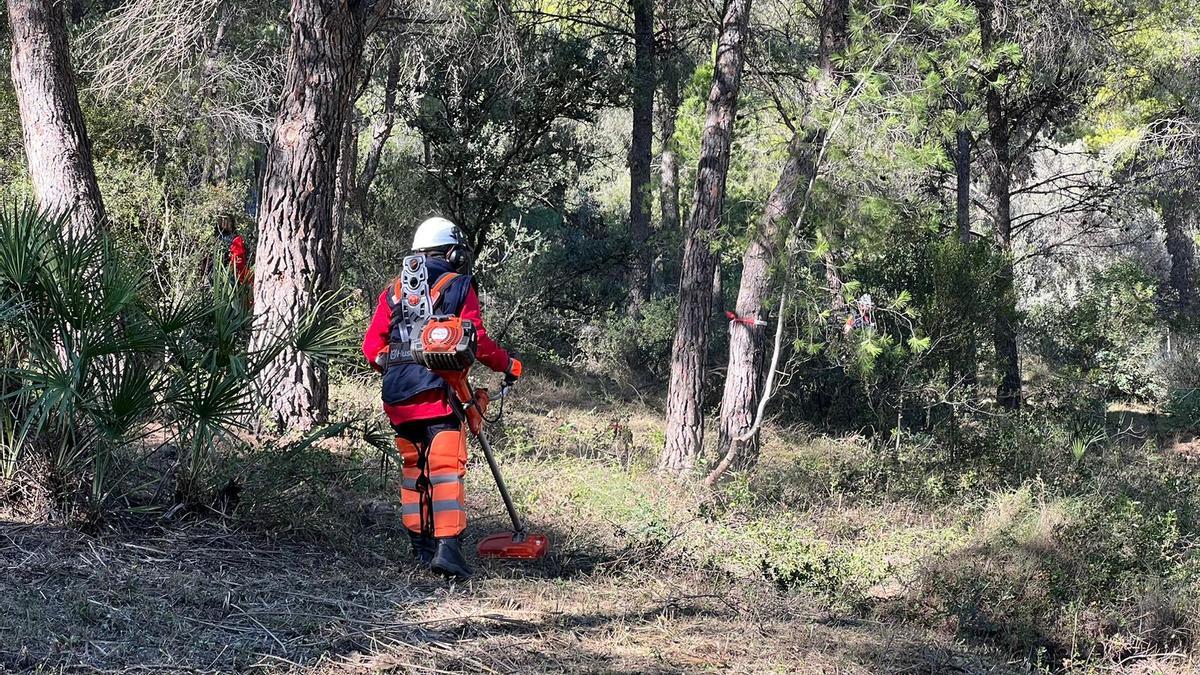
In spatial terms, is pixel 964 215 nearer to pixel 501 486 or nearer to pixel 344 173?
pixel 344 173

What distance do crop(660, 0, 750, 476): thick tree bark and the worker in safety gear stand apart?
5.37 metres

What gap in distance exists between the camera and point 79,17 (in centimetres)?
1839

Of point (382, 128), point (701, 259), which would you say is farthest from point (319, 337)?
point (382, 128)

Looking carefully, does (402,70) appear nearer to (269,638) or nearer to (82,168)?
(82,168)

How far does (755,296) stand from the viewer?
1152 cm

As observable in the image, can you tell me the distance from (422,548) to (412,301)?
1287mm

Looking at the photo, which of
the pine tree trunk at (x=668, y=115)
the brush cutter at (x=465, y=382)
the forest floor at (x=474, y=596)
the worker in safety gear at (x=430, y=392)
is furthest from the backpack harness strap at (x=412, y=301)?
the pine tree trunk at (x=668, y=115)

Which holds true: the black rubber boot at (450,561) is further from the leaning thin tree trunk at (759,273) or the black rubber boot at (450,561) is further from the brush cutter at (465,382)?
the leaning thin tree trunk at (759,273)

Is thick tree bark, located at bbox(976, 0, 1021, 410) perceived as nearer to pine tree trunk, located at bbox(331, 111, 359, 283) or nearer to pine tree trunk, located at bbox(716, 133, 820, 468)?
pine tree trunk, located at bbox(716, 133, 820, 468)

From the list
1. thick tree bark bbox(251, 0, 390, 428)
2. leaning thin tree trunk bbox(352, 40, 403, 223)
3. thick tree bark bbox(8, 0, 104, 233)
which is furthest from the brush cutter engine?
leaning thin tree trunk bbox(352, 40, 403, 223)

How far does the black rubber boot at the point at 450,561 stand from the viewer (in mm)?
5562

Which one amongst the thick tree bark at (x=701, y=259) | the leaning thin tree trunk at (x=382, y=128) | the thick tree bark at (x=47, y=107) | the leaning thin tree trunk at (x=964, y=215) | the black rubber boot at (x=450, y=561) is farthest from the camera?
the leaning thin tree trunk at (x=382, y=128)

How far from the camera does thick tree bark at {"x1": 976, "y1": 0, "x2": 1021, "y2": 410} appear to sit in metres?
14.6

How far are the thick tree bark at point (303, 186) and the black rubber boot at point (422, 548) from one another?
2.60 metres
